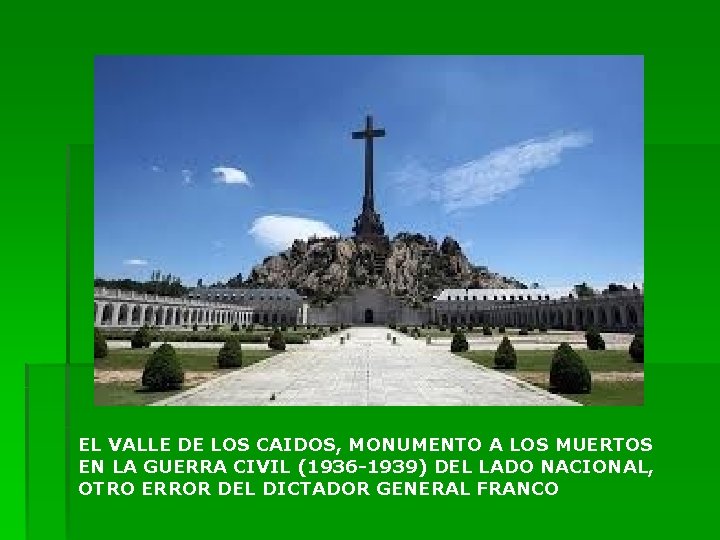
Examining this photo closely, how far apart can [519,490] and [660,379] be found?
9.88 feet

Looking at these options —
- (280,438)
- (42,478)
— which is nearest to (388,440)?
(280,438)

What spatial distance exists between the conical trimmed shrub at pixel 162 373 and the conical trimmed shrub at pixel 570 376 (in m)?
11.3

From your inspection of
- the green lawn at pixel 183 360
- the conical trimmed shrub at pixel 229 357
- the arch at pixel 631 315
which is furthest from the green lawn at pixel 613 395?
the arch at pixel 631 315

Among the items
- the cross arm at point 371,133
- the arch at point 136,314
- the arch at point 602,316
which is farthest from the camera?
the cross arm at point 371,133

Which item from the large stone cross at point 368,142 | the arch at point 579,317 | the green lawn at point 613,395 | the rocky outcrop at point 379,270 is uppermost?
the large stone cross at point 368,142

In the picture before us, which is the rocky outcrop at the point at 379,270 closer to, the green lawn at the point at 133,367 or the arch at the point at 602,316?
the arch at the point at 602,316

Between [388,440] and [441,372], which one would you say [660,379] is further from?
[441,372]

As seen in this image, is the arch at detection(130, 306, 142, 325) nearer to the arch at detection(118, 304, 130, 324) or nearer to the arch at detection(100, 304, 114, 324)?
the arch at detection(118, 304, 130, 324)

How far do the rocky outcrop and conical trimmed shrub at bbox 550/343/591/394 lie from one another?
152m

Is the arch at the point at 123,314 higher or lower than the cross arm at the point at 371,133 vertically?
lower

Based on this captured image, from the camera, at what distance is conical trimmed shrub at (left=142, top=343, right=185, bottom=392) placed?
18.1 m

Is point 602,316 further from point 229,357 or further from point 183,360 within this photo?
point 229,357

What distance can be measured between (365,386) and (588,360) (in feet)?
47.1

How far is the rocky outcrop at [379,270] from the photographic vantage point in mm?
181375
